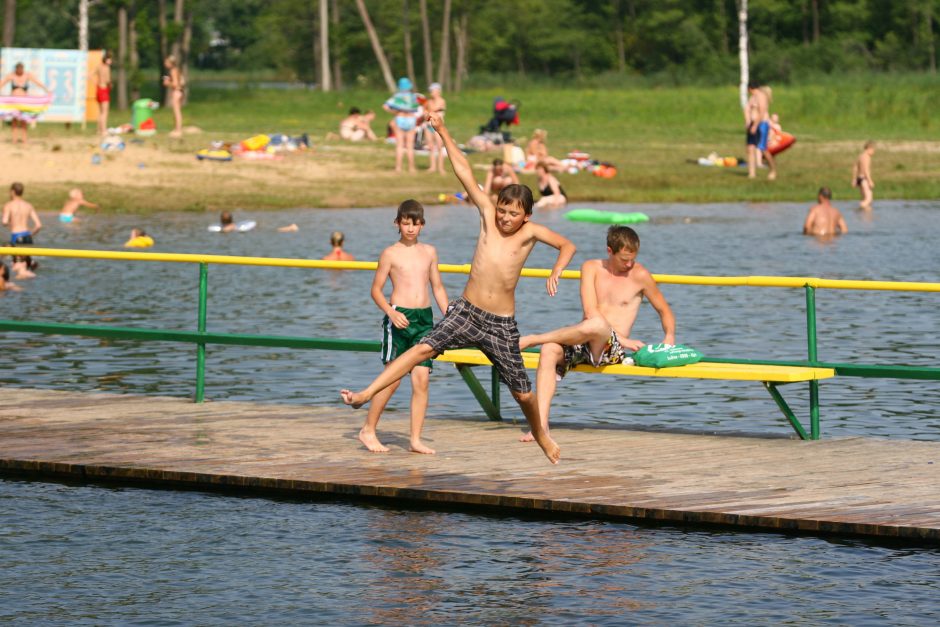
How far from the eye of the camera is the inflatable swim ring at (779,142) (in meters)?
40.0

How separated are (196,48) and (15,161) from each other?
3755 cm

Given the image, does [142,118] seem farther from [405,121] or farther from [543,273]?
[543,273]

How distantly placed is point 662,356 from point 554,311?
10.8 m

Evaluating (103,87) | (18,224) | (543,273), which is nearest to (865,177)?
(103,87)

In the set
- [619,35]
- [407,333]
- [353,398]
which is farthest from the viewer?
[619,35]

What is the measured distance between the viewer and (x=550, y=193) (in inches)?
1427

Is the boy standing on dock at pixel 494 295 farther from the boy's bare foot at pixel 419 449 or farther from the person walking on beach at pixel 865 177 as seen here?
the person walking on beach at pixel 865 177

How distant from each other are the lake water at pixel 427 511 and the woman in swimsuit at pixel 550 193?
5296mm

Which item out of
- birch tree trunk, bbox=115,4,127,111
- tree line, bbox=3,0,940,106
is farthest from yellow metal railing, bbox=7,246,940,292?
tree line, bbox=3,0,940,106

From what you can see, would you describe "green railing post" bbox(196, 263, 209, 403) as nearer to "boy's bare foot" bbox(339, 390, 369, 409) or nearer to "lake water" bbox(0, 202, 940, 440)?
"lake water" bbox(0, 202, 940, 440)

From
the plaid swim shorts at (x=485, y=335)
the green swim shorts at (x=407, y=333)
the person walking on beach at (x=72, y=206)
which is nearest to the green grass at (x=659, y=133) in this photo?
the person walking on beach at (x=72, y=206)

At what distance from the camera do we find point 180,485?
10156 millimetres

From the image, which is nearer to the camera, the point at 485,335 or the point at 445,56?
the point at 485,335

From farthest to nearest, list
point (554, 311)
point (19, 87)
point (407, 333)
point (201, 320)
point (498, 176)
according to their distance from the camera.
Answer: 1. point (19, 87)
2. point (498, 176)
3. point (554, 311)
4. point (201, 320)
5. point (407, 333)
